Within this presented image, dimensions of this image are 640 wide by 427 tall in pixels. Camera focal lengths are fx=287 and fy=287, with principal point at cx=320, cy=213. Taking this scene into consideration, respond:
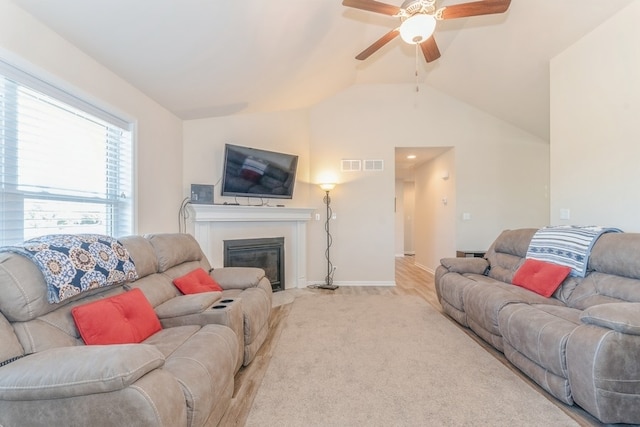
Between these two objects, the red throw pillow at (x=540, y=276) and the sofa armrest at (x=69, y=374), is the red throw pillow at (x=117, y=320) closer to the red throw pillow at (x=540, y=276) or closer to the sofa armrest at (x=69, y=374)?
the sofa armrest at (x=69, y=374)

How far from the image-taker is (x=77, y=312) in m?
1.48

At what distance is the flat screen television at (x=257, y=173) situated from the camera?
3.79m

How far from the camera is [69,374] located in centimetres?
99

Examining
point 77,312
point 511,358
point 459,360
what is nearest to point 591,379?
point 511,358

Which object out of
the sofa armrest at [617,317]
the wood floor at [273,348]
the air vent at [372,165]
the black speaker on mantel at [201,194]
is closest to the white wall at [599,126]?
the sofa armrest at [617,317]

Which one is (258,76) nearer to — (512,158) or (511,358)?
(511,358)

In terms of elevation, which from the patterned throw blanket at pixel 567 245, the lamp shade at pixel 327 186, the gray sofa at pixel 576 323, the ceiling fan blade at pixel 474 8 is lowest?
the gray sofa at pixel 576 323

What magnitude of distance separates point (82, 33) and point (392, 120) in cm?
411

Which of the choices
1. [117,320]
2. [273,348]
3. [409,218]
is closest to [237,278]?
[273,348]

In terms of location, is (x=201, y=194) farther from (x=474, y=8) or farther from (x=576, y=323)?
(x=576, y=323)

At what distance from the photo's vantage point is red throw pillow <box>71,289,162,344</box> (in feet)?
4.86

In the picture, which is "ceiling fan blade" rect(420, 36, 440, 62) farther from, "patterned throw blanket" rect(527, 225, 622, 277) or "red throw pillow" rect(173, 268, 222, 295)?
"red throw pillow" rect(173, 268, 222, 295)

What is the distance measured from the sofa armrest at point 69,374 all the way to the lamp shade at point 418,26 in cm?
271

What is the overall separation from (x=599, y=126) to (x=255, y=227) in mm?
4089
